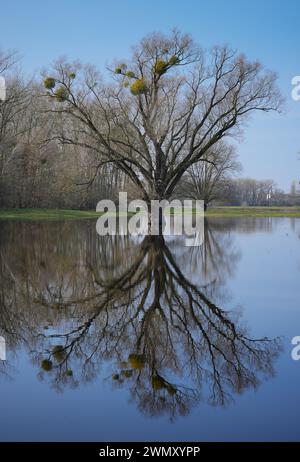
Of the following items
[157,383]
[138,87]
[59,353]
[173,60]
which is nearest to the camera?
[157,383]

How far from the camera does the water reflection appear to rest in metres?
4.82

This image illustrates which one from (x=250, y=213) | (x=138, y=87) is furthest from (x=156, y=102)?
(x=250, y=213)

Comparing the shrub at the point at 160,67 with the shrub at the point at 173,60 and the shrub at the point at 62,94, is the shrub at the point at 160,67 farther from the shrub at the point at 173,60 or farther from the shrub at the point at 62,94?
the shrub at the point at 62,94

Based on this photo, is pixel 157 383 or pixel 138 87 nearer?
pixel 157 383

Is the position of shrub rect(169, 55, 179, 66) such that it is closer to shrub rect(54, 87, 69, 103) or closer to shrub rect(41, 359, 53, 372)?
shrub rect(54, 87, 69, 103)

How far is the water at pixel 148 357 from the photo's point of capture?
3971 mm

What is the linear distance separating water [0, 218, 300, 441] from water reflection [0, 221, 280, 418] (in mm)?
18

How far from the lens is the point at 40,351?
5.76 meters

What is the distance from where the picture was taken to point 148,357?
18.1 ft

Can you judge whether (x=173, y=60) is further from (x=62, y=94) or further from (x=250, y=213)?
(x=250, y=213)

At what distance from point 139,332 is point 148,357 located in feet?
3.35

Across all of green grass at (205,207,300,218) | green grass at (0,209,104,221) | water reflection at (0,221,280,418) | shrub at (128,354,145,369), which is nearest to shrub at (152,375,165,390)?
water reflection at (0,221,280,418)

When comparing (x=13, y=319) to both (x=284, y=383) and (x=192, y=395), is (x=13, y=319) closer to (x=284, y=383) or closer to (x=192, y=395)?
(x=192, y=395)

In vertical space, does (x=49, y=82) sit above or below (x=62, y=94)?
above
